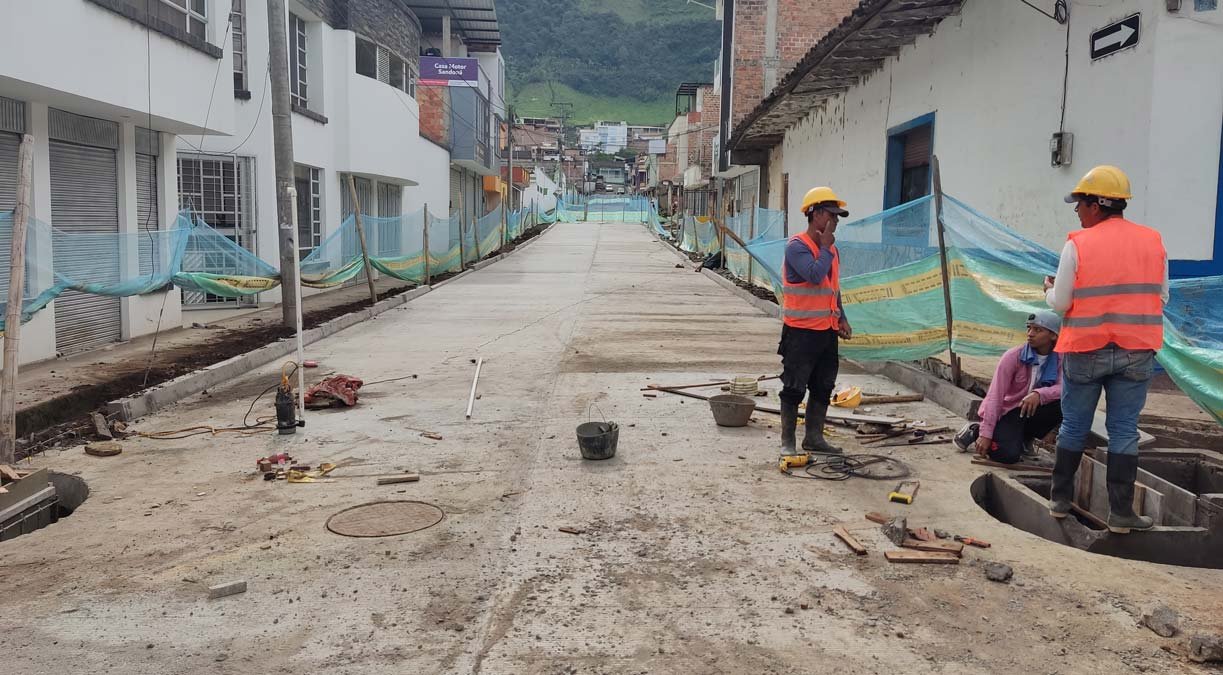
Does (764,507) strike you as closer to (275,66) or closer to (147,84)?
(147,84)

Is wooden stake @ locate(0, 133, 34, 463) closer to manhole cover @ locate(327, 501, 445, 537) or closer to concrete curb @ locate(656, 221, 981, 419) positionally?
manhole cover @ locate(327, 501, 445, 537)

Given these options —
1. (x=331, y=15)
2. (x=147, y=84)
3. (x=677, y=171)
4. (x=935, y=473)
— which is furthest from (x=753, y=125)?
(x=677, y=171)

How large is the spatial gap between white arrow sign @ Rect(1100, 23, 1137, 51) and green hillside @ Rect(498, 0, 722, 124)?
124224mm

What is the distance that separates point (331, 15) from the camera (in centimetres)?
1980

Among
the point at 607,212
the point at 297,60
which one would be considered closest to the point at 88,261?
the point at 297,60

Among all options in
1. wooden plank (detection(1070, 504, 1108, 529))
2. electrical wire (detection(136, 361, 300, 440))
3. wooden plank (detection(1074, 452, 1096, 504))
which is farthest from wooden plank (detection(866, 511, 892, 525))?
electrical wire (detection(136, 361, 300, 440))

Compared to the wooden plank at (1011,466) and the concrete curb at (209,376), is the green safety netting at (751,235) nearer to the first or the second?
the concrete curb at (209,376)

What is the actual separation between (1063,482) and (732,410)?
269cm

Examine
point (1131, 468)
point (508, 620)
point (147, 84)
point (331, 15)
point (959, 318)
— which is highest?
point (331, 15)

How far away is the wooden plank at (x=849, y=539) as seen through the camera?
4441mm

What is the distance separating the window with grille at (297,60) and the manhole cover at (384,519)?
1463cm

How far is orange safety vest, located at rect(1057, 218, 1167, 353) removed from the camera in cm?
443

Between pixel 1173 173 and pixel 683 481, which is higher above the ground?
pixel 1173 173

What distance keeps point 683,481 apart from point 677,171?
53.8 m
